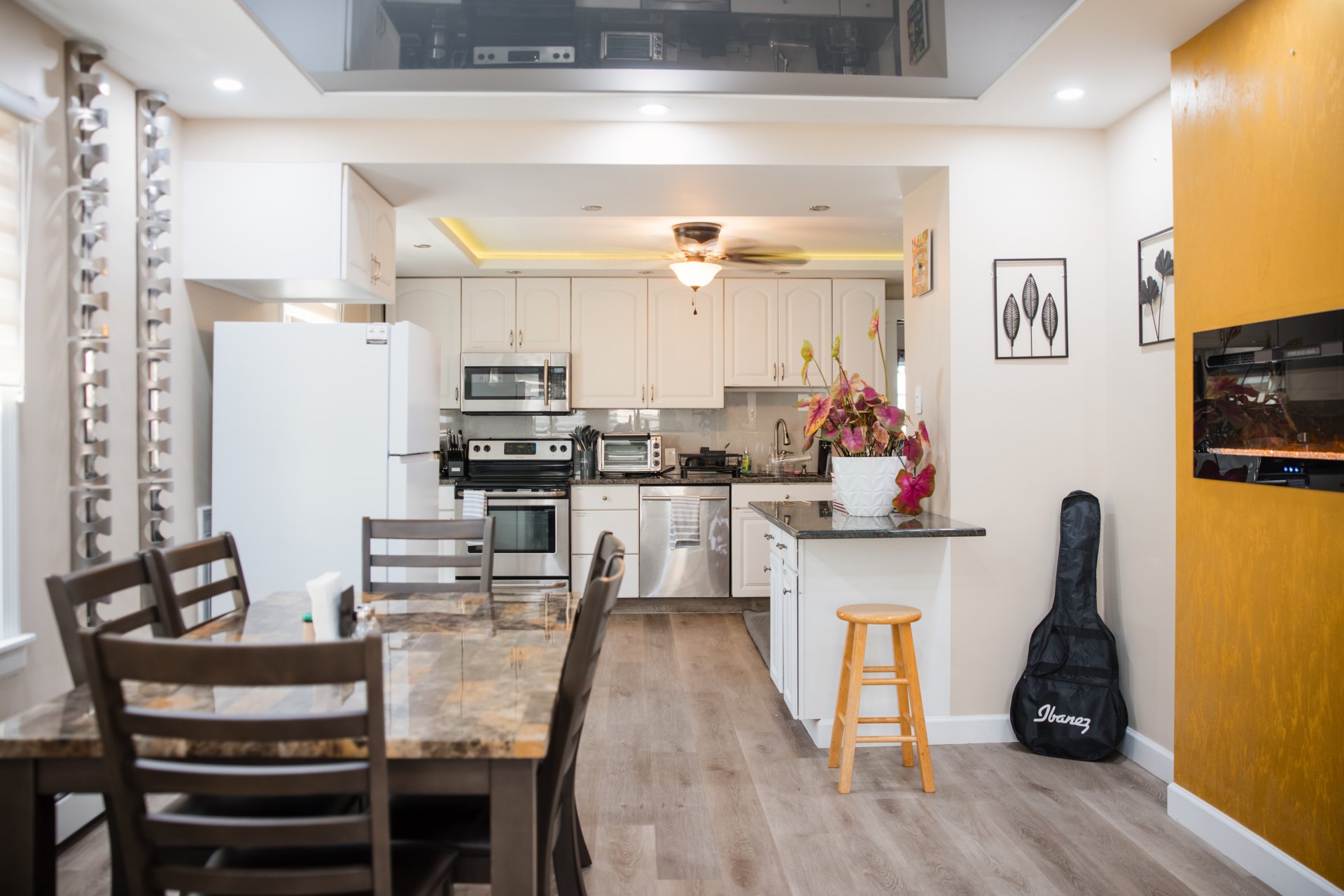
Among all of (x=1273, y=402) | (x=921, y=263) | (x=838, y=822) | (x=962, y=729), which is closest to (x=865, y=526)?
(x=962, y=729)

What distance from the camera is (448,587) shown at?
8.84 ft

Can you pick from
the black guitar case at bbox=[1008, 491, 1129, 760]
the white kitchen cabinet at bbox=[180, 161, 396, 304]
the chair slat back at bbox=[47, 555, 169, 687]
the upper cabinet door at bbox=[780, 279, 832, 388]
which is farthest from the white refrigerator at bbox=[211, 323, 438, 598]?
the upper cabinet door at bbox=[780, 279, 832, 388]

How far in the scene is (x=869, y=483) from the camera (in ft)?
10.9

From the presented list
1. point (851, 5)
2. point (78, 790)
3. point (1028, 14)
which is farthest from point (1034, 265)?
point (78, 790)

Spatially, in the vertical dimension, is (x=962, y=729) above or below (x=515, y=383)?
below

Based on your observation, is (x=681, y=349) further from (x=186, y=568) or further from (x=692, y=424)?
(x=186, y=568)

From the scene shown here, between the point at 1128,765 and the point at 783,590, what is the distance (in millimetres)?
1362

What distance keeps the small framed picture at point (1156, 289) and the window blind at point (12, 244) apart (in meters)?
3.40

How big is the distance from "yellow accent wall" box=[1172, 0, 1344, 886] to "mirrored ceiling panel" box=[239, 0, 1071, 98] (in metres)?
0.54

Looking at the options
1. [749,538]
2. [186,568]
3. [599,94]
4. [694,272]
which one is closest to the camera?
[186,568]

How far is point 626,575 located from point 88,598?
4009 millimetres

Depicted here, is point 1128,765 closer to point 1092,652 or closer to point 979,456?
point 1092,652

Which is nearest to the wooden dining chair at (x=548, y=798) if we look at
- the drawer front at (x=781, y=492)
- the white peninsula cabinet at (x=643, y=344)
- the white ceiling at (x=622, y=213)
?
the white ceiling at (x=622, y=213)

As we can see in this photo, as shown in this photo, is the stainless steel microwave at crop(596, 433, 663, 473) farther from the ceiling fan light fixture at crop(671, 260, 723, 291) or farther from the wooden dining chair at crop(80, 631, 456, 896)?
the wooden dining chair at crop(80, 631, 456, 896)
